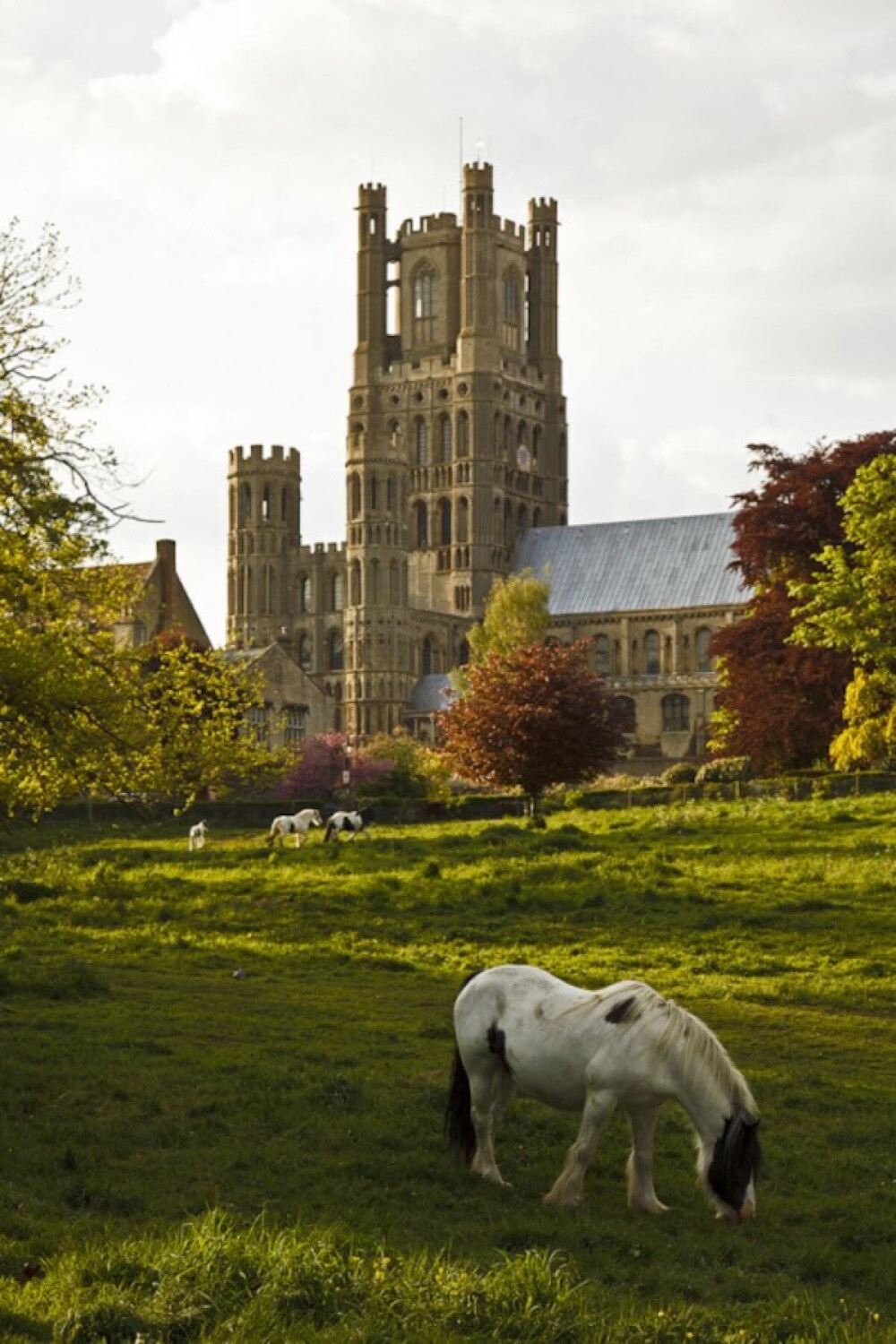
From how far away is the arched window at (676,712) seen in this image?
14288 centimetres

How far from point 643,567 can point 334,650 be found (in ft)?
81.1

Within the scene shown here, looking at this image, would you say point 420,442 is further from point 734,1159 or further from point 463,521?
point 734,1159

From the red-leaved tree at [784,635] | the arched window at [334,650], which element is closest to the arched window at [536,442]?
the arched window at [334,650]

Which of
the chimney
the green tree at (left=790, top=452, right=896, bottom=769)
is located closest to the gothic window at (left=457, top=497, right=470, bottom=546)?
the chimney

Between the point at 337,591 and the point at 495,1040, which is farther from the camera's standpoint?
the point at 337,591

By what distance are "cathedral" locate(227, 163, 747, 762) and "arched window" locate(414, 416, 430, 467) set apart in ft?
0.51

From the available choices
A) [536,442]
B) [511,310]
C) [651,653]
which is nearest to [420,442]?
[536,442]

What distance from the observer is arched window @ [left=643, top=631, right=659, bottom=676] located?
482ft

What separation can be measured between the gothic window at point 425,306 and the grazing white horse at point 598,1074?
158m

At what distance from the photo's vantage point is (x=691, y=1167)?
15.3 m

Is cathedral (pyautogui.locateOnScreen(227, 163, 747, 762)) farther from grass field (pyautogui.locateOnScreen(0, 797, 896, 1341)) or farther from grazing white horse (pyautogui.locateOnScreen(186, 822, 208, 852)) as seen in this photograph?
grass field (pyautogui.locateOnScreen(0, 797, 896, 1341))

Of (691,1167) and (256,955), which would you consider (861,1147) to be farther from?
(256,955)

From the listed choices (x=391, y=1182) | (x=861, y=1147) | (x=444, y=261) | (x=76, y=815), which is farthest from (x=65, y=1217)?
(x=444, y=261)

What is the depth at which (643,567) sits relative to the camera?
15050cm
